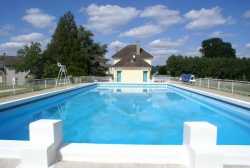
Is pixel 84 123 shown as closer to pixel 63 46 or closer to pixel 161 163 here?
pixel 161 163

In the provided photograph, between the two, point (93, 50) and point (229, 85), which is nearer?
point (229, 85)

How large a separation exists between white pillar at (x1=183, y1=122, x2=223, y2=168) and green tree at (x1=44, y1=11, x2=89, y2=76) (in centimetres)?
2807

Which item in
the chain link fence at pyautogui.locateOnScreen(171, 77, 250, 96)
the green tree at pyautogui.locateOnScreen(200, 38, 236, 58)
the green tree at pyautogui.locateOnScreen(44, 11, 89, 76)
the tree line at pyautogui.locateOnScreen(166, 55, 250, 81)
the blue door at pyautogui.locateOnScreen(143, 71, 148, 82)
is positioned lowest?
the chain link fence at pyautogui.locateOnScreen(171, 77, 250, 96)

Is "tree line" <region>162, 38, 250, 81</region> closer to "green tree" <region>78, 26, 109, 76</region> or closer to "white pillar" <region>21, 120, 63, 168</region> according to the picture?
"green tree" <region>78, 26, 109, 76</region>

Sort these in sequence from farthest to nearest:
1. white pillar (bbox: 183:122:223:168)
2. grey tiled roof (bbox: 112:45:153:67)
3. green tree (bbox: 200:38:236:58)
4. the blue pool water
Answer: green tree (bbox: 200:38:236:58)
grey tiled roof (bbox: 112:45:153:67)
the blue pool water
white pillar (bbox: 183:122:223:168)

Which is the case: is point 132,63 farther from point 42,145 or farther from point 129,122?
point 42,145

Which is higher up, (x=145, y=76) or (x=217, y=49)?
(x=217, y=49)

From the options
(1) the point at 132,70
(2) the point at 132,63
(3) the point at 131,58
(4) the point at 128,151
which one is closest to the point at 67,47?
(3) the point at 131,58

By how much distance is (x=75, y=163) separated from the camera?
3.35 metres

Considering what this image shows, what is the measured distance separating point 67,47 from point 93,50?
27.5 feet

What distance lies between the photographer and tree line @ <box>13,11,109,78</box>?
80.0 ft

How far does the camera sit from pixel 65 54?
3138 cm

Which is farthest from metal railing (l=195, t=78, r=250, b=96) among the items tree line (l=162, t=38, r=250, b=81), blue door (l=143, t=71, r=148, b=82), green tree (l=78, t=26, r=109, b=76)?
green tree (l=78, t=26, r=109, b=76)

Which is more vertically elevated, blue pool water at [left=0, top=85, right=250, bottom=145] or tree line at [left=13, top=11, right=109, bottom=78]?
tree line at [left=13, top=11, right=109, bottom=78]
